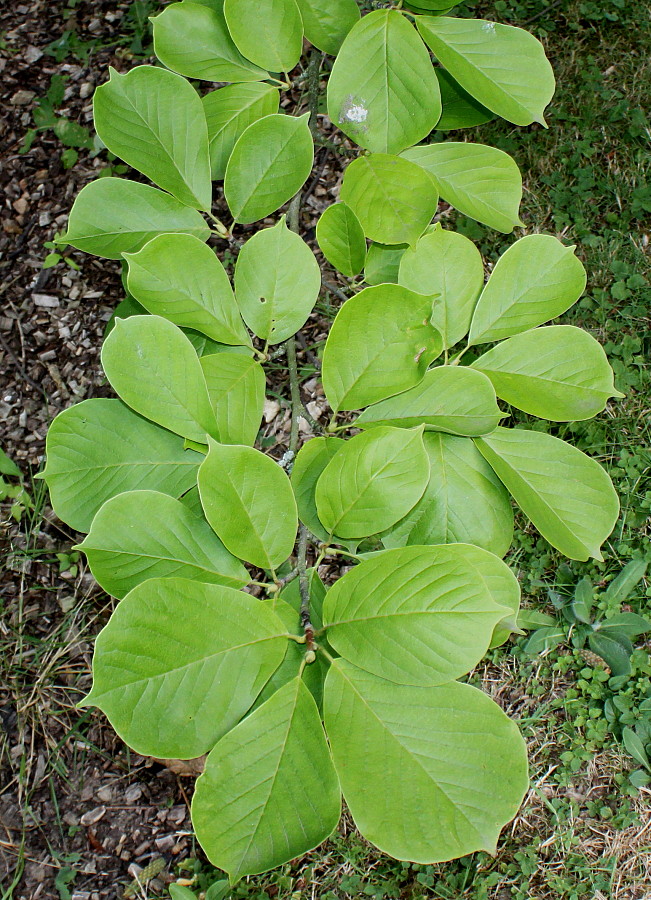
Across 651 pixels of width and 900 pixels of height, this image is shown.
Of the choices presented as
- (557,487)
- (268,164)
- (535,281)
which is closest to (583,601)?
(557,487)

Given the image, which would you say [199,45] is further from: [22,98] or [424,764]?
[22,98]

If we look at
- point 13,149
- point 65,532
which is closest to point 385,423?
point 65,532

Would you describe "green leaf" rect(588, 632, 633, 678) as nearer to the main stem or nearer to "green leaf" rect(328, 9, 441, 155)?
the main stem

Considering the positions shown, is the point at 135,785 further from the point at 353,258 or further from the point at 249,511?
the point at 353,258

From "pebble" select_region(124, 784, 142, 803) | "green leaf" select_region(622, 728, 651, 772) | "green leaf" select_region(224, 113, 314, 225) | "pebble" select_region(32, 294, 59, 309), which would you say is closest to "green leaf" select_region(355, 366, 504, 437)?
"green leaf" select_region(224, 113, 314, 225)

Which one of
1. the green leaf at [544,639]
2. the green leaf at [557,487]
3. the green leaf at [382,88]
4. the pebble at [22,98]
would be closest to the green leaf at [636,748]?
the green leaf at [544,639]
